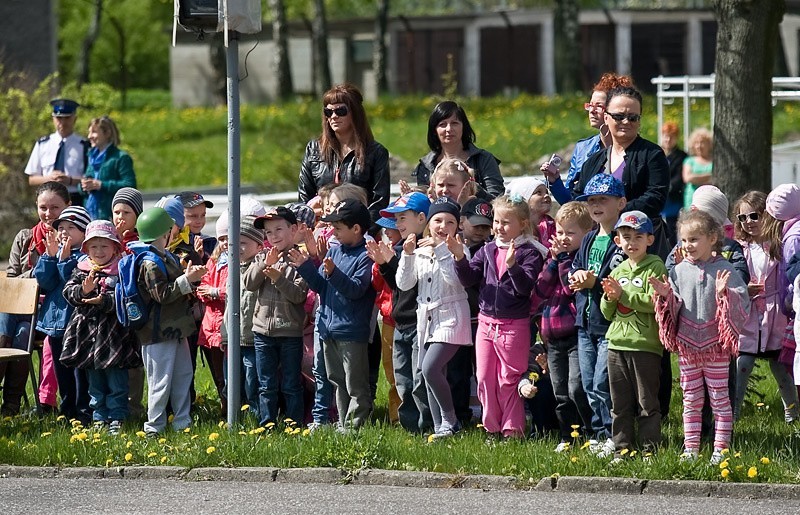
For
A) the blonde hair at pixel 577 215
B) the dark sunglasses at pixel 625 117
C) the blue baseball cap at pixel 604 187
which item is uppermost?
the dark sunglasses at pixel 625 117

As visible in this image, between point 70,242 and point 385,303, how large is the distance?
2206 mm

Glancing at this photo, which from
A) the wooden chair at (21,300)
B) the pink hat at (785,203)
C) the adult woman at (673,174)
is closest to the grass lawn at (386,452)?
the wooden chair at (21,300)

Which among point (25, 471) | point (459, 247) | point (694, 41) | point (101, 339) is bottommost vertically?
point (25, 471)

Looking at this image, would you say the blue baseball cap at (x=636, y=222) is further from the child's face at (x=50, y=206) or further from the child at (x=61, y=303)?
the child's face at (x=50, y=206)

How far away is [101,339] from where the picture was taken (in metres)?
8.96

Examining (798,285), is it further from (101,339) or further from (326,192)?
(101,339)

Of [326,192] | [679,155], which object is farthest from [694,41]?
[326,192]

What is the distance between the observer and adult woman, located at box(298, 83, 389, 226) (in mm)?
9492

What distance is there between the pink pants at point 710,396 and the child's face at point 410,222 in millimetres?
1845

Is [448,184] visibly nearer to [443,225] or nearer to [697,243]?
[443,225]

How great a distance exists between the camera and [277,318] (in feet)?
28.6

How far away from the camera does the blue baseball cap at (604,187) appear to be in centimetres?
778

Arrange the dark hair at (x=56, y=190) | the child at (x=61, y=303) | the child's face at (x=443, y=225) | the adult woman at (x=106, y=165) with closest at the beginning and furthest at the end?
the child's face at (x=443, y=225)
the child at (x=61, y=303)
the dark hair at (x=56, y=190)
the adult woman at (x=106, y=165)

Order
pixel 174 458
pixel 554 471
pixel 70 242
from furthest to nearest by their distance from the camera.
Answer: pixel 70 242 → pixel 174 458 → pixel 554 471
